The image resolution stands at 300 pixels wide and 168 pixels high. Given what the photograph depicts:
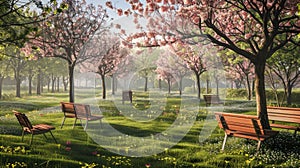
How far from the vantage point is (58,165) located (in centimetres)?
586

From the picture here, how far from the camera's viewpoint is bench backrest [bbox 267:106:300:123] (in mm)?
8953

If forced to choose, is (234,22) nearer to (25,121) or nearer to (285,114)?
(285,114)

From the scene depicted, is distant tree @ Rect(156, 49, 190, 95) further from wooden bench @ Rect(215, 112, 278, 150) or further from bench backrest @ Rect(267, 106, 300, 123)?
wooden bench @ Rect(215, 112, 278, 150)

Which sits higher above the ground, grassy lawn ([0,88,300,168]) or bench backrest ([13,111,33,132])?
bench backrest ([13,111,33,132])

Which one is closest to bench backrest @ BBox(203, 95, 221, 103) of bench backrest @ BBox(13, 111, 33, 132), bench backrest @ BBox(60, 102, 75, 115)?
bench backrest @ BBox(60, 102, 75, 115)

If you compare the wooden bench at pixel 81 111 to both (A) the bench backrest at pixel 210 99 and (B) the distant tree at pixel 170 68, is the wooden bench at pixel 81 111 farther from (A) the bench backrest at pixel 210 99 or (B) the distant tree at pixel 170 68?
(B) the distant tree at pixel 170 68

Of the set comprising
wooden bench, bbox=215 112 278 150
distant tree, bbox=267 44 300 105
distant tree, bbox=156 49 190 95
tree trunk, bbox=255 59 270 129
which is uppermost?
distant tree, bbox=156 49 190 95

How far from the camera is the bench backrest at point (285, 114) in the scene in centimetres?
895

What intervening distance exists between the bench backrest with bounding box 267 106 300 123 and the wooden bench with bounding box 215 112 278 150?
2321 millimetres

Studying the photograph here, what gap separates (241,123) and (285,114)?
10.6ft

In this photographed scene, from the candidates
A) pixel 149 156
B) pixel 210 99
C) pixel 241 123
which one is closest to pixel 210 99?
pixel 210 99

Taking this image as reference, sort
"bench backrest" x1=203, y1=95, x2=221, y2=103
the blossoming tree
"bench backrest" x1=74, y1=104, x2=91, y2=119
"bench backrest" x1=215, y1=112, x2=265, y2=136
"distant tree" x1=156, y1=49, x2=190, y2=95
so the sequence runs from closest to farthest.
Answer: "bench backrest" x1=215, y1=112, x2=265, y2=136
the blossoming tree
"bench backrest" x1=74, y1=104, x2=91, y2=119
"bench backrest" x1=203, y1=95, x2=221, y2=103
"distant tree" x1=156, y1=49, x2=190, y2=95

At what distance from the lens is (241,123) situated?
7141 millimetres

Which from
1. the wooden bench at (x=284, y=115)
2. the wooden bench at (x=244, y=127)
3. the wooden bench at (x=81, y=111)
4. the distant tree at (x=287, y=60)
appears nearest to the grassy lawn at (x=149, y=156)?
the wooden bench at (x=244, y=127)
